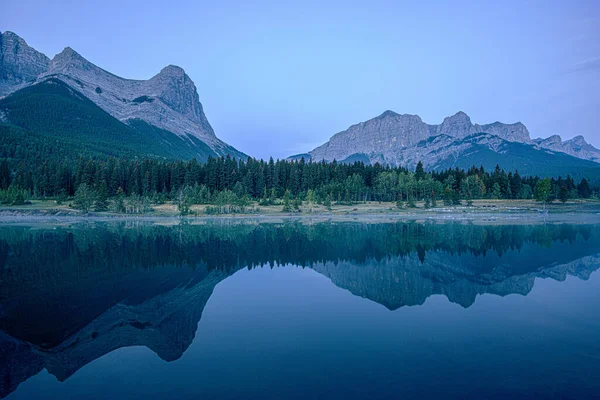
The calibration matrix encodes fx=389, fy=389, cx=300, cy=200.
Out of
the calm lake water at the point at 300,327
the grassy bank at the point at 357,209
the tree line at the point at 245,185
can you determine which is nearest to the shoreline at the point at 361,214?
the grassy bank at the point at 357,209

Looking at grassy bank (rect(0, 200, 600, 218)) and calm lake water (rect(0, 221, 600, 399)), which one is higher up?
grassy bank (rect(0, 200, 600, 218))

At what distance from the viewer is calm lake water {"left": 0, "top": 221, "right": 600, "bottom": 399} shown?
1002 cm

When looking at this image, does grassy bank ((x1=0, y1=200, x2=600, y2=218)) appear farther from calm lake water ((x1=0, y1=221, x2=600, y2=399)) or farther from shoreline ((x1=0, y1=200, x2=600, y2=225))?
calm lake water ((x1=0, y1=221, x2=600, y2=399))

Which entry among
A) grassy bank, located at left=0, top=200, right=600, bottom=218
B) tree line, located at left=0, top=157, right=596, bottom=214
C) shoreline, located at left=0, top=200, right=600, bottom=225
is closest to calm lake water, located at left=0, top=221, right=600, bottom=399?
shoreline, located at left=0, top=200, right=600, bottom=225

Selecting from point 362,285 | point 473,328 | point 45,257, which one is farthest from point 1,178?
point 473,328

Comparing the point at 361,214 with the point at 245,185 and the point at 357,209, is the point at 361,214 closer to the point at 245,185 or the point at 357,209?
the point at 357,209

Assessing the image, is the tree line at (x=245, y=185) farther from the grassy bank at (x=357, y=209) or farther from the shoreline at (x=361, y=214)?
the shoreline at (x=361, y=214)

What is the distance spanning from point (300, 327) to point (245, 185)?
316 feet

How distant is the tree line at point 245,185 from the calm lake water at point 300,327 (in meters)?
67.6

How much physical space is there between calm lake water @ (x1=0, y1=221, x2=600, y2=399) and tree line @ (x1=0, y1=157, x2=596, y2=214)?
67.6 m

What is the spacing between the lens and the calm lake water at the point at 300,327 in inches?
395

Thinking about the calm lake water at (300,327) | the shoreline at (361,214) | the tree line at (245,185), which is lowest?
the calm lake water at (300,327)

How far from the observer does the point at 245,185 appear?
→ 359 feet

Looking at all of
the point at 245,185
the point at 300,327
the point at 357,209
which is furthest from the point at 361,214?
the point at 300,327
